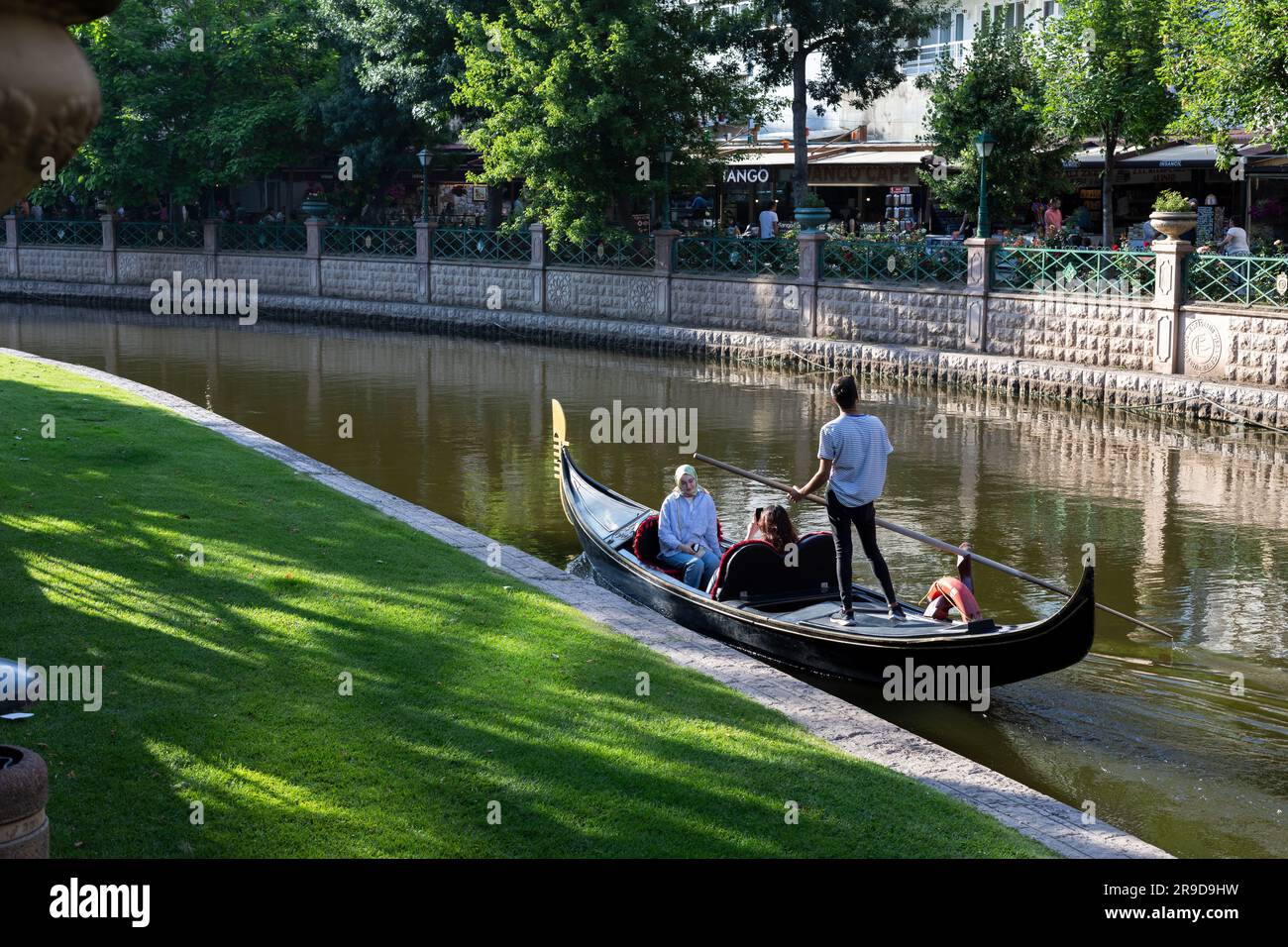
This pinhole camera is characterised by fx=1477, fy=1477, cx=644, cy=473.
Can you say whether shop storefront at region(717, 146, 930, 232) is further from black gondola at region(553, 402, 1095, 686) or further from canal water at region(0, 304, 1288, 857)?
black gondola at region(553, 402, 1095, 686)

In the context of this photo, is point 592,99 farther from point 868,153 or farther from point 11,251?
point 11,251

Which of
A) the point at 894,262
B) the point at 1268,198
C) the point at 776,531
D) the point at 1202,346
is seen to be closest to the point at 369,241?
the point at 894,262

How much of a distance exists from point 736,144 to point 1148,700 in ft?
101

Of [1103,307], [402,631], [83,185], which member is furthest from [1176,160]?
[83,185]

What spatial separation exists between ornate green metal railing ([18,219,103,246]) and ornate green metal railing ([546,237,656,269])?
54.2 ft

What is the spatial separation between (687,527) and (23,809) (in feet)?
27.4

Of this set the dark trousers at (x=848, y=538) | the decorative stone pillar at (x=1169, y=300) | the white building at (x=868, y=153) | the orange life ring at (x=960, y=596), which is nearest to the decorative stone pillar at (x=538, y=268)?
the white building at (x=868, y=153)

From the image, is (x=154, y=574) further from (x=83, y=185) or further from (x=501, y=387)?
(x=83, y=185)

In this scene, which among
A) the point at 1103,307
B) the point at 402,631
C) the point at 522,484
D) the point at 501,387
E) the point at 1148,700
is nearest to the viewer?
the point at 402,631

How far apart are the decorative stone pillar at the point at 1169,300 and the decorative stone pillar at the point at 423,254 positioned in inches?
748

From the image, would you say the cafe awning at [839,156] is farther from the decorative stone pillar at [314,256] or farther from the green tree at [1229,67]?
the decorative stone pillar at [314,256]

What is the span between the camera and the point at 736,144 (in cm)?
3956

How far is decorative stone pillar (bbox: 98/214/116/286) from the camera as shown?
42.4 metres

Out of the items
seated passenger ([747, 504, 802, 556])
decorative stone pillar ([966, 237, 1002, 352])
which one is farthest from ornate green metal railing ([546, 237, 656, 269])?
seated passenger ([747, 504, 802, 556])
